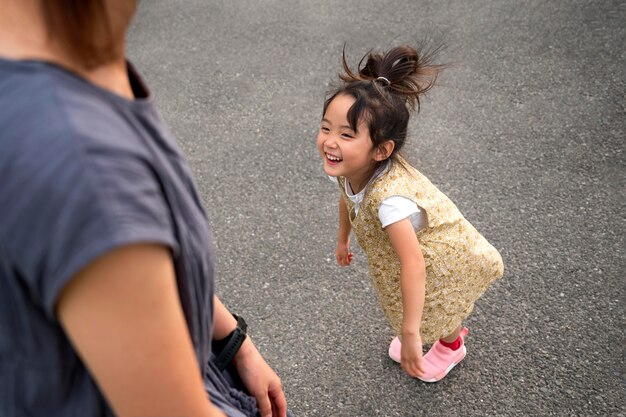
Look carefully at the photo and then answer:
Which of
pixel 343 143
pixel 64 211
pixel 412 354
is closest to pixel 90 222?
pixel 64 211

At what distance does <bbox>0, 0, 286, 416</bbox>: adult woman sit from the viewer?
582 millimetres

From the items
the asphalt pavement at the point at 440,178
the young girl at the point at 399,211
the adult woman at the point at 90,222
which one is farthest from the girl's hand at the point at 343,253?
the adult woman at the point at 90,222

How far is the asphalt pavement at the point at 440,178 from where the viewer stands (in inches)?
94.8

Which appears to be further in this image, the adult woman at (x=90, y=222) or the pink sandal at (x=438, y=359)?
the pink sandal at (x=438, y=359)

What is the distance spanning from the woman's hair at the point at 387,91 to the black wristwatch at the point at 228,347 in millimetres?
886

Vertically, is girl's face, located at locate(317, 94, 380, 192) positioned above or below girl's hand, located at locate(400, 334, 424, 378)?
above

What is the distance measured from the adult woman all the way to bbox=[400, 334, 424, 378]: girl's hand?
3.93 ft

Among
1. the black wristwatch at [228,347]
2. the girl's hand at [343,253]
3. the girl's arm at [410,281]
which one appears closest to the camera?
the black wristwatch at [228,347]

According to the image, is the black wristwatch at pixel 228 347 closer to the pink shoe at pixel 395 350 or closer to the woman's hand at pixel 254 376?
the woman's hand at pixel 254 376

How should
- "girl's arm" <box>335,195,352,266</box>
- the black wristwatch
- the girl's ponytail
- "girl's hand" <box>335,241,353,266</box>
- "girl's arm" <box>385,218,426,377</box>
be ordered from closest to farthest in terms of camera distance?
the black wristwatch, "girl's arm" <box>385,218,426,377</box>, the girl's ponytail, "girl's arm" <box>335,195,352,266</box>, "girl's hand" <box>335,241,353,266</box>

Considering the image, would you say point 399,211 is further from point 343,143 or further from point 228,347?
point 228,347

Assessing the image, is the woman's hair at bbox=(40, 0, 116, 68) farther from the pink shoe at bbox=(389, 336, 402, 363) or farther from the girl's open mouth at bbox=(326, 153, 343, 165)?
the pink shoe at bbox=(389, 336, 402, 363)

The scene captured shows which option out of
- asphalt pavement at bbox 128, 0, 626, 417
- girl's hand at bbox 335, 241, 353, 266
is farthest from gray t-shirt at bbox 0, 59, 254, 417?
asphalt pavement at bbox 128, 0, 626, 417

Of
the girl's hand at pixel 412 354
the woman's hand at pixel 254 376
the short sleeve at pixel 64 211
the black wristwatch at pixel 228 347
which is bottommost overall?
the girl's hand at pixel 412 354
